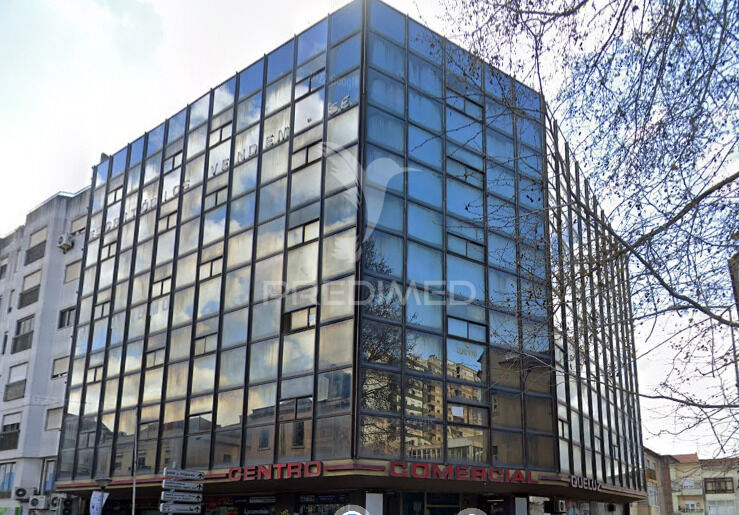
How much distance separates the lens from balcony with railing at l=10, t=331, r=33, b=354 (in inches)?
1548

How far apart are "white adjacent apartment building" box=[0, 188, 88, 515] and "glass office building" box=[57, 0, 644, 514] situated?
7329mm

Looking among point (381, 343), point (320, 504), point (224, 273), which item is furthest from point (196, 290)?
point (320, 504)

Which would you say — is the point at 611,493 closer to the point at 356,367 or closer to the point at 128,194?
the point at 356,367

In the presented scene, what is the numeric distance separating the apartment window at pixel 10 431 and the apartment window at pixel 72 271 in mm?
7197

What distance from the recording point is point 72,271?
38438mm

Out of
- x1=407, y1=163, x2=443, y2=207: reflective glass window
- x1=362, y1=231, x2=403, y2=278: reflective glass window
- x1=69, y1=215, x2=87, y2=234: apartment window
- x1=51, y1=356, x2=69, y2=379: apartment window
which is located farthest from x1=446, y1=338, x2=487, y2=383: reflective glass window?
x1=69, y1=215, x2=87, y2=234: apartment window

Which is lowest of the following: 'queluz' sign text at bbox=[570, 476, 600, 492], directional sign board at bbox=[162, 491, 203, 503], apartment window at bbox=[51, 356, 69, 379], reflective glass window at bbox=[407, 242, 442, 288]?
directional sign board at bbox=[162, 491, 203, 503]

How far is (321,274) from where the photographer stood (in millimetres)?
22078

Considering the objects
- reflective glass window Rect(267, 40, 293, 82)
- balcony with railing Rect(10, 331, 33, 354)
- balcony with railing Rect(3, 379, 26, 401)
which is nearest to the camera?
reflective glass window Rect(267, 40, 293, 82)

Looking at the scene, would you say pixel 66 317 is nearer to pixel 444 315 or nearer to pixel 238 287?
pixel 238 287

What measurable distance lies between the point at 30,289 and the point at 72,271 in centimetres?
419

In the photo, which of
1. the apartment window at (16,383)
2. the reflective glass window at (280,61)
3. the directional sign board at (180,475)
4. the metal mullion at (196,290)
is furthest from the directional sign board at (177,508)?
the apartment window at (16,383)

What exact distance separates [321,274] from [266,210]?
4175 mm

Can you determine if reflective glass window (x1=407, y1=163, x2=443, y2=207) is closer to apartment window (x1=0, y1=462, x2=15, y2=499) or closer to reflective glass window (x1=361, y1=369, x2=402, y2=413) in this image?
reflective glass window (x1=361, y1=369, x2=402, y2=413)
